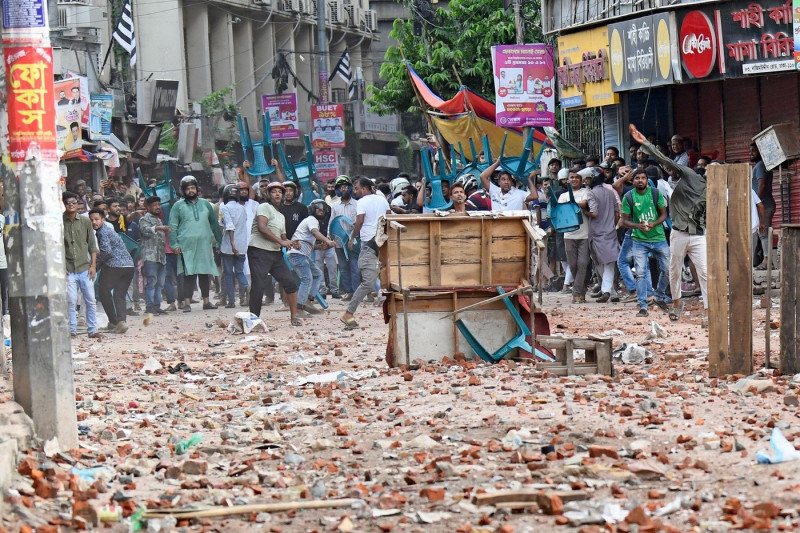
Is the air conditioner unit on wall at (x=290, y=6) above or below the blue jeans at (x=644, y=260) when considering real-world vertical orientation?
above

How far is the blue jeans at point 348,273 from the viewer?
61.5 feet

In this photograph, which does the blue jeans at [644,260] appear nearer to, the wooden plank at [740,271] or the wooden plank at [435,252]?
the wooden plank at [435,252]

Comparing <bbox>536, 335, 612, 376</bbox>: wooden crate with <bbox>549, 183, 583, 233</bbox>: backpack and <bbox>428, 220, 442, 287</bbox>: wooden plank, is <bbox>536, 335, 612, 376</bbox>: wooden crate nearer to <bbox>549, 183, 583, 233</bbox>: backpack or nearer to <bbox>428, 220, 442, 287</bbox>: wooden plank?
<bbox>428, 220, 442, 287</bbox>: wooden plank

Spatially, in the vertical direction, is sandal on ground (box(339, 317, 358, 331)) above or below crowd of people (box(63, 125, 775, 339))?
below

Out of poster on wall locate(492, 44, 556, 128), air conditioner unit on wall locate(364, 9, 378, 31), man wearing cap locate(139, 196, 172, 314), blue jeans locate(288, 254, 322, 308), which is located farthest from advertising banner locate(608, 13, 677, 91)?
air conditioner unit on wall locate(364, 9, 378, 31)

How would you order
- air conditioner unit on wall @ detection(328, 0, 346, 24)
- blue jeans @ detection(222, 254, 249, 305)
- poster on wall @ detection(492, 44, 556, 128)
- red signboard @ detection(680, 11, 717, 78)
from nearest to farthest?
blue jeans @ detection(222, 254, 249, 305), red signboard @ detection(680, 11, 717, 78), poster on wall @ detection(492, 44, 556, 128), air conditioner unit on wall @ detection(328, 0, 346, 24)

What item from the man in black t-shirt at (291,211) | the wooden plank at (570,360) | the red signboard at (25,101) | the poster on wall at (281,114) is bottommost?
the wooden plank at (570,360)

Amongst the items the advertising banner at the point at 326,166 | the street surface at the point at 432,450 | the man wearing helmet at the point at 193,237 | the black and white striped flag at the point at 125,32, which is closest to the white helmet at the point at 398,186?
the man wearing helmet at the point at 193,237

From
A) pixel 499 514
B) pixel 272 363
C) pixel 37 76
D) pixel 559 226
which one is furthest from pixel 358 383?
pixel 559 226

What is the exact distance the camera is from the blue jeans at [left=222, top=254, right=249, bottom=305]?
1864cm

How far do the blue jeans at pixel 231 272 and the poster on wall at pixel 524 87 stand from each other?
557 centimetres

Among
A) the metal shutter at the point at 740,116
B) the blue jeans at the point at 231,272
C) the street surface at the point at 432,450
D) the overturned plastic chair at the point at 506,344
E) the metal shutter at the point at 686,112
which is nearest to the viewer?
the street surface at the point at 432,450

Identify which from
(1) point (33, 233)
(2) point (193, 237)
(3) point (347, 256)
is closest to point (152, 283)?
(2) point (193, 237)

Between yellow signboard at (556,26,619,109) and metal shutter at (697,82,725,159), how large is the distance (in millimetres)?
1472
